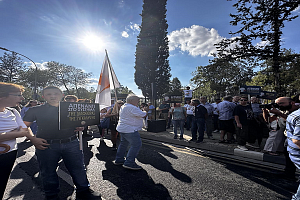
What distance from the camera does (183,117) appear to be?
665 cm

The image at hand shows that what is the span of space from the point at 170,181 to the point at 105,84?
3514 mm

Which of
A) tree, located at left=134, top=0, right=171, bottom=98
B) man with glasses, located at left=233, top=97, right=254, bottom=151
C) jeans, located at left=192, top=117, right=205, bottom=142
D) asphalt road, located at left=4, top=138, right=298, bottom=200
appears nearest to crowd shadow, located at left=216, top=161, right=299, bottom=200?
asphalt road, located at left=4, top=138, right=298, bottom=200

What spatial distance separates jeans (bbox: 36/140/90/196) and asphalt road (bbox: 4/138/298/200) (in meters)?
0.44

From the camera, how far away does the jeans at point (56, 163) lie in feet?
7.38

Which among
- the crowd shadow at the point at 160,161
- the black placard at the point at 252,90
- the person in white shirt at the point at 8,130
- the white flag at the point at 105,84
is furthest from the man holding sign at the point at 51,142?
the black placard at the point at 252,90

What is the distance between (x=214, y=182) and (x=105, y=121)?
4501mm

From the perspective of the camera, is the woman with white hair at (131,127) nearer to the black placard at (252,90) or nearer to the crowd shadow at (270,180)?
the crowd shadow at (270,180)

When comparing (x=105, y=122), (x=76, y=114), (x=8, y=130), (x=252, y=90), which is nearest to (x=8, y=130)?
(x=8, y=130)

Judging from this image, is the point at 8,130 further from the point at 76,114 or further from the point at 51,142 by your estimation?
the point at 76,114

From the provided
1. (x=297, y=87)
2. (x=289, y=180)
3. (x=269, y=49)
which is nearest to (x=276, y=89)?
(x=269, y=49)

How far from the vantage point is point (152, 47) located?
3077 cm

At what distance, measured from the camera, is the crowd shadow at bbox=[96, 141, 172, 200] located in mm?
2623

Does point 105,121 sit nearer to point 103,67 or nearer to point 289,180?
Result: point 103,67

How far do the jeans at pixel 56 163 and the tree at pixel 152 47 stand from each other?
27.8 m
